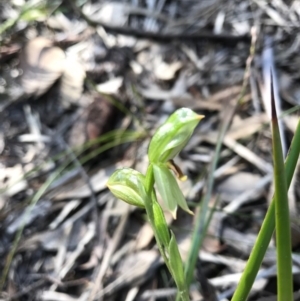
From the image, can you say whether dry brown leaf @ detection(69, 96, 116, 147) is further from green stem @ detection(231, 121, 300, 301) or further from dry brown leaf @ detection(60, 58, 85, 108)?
green stem @ detection(231, 121, 300, 301)

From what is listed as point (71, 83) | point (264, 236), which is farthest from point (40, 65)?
point (264, 236)

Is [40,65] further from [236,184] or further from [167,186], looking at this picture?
[167,186]

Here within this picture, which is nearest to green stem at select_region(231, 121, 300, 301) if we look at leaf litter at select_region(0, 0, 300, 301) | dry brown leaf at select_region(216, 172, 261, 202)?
leaf litter at select_region(0, 0, 300, 301)

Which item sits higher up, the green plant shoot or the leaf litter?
the green plant shoot

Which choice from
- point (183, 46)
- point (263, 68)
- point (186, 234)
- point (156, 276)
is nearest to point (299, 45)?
point (263, 68)

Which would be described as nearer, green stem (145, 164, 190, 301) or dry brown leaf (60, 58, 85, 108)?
green stem (145, 164, 190, 301)

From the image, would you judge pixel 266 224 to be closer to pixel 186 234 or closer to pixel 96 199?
pixel 186 234

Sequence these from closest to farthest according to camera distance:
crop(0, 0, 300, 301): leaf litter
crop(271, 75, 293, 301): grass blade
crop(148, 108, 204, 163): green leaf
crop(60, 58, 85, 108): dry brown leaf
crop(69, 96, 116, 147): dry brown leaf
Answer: crop(271, 75, 293, 301): grass blade, crop(148, 108, 204, 163): green leaf, crop(0, 0, 300, 301): leaf litter, crop(69, 96, 116, 147): dry brown leaf, crop(60, 58, 85, 108): dry brown leaf
